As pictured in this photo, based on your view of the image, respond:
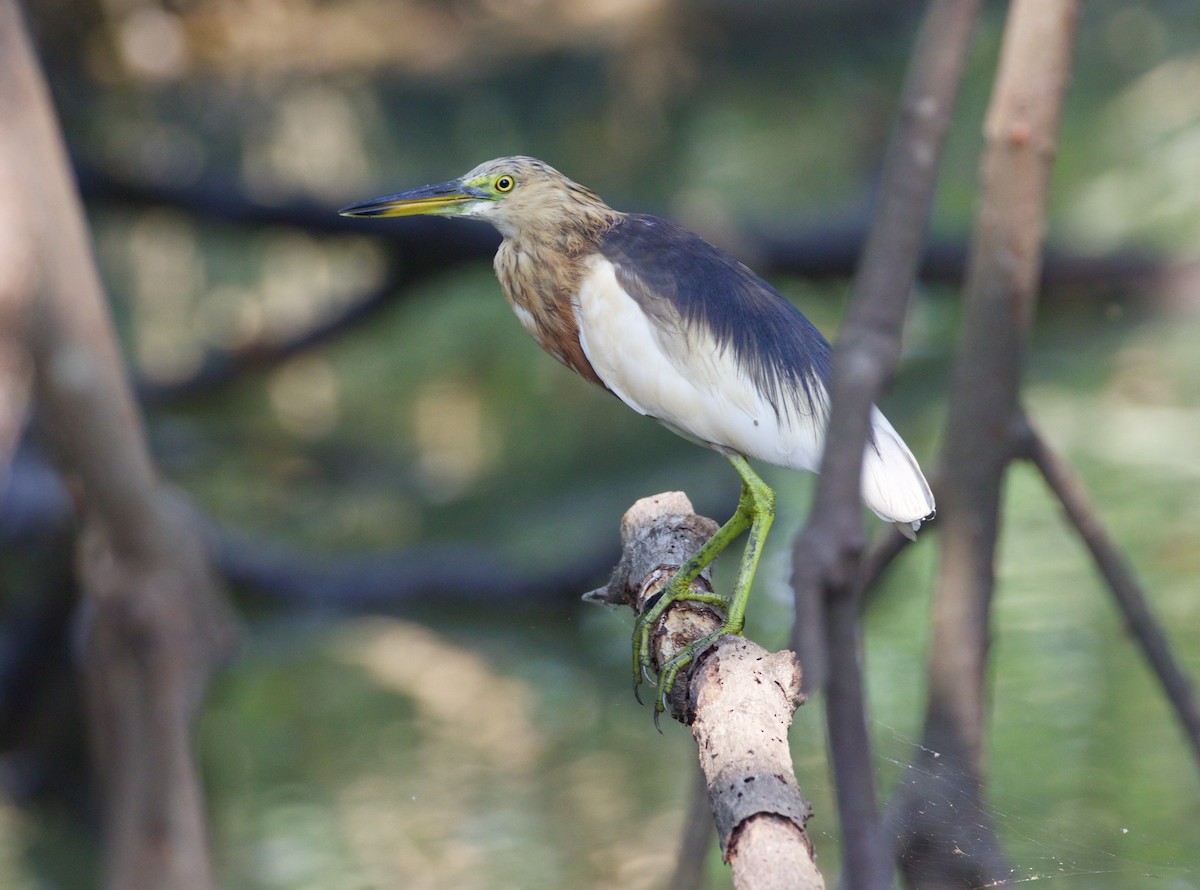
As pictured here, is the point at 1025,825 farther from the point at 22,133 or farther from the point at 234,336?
the point at 234,336

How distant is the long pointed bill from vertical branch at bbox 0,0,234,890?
877 mm

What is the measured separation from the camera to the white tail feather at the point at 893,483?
1117mm

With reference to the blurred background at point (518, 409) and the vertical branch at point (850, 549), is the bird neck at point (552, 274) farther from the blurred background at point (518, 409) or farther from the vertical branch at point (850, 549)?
the blurred background at point (518, 409)

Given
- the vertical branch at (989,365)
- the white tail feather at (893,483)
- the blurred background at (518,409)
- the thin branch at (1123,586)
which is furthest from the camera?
the blurred background at (518,409)

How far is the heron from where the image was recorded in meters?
1.17

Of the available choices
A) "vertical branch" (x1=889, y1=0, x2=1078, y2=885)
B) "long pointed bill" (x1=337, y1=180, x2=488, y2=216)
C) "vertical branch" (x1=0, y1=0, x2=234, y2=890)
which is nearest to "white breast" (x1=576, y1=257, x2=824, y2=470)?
"long pointed bill" (x1=337, y1=180, x2=488, y2=216)

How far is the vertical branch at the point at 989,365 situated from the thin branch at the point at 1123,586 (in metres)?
0.07

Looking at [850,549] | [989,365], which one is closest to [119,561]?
[989,365]

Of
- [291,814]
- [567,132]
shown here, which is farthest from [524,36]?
[291,814]

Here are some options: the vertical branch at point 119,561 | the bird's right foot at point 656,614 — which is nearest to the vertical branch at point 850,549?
the bird's right foot at point 656,614

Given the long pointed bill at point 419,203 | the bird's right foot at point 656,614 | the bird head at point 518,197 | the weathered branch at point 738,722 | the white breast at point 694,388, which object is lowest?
the weathered branch at point 738,722

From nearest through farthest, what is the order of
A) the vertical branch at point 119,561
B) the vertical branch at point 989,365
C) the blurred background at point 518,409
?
the vertical branch at point 989,365
the vertical branch at point 119,561
the blurred background at point 518,409

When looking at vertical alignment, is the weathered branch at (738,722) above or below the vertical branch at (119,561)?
below

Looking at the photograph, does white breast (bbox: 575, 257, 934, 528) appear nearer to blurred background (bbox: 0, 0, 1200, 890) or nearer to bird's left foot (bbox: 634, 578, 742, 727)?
bird's left foot (bbox: 634, 578, 742, 727)
